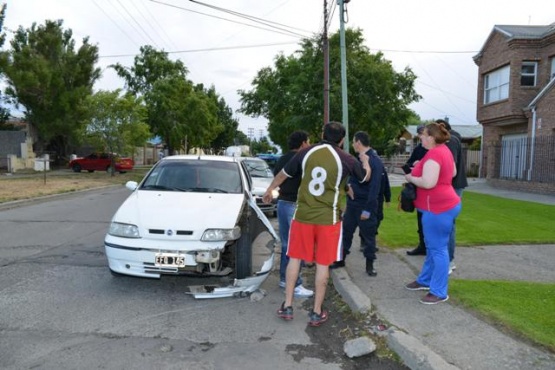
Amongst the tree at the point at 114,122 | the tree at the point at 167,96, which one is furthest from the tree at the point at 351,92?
the tree at the point at 167,96

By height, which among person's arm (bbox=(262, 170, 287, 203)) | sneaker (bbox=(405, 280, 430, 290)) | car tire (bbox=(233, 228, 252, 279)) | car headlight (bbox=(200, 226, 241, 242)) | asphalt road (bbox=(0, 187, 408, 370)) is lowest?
asphalt road (bbox=(0, 187, 408, 370))

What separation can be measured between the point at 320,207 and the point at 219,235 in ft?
4.39

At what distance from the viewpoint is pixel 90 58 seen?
111 ft

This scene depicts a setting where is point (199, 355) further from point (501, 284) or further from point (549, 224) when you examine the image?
point (549, 224)

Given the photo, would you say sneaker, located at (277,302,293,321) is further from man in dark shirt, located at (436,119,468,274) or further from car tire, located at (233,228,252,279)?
man in dark shirt, located at (436,119,468,274)

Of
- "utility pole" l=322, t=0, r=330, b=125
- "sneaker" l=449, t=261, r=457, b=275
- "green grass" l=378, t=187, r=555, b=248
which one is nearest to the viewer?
"sneaker" l=449, t=261, r=457, b=275

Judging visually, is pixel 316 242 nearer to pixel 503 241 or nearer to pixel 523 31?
pixel 503 241

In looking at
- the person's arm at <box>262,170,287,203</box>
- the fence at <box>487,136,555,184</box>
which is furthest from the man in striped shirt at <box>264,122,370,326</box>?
the fence at <box>487,136,555,184</box>

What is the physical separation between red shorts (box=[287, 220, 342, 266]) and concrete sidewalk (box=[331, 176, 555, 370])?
74 cm

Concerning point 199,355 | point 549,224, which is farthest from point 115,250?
point 549,224

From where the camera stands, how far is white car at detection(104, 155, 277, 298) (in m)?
4.92

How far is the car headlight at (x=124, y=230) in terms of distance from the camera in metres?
5.10

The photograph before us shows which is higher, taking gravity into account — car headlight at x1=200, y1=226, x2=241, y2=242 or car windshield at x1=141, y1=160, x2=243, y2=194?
car windshield at x1=141, y1=160, x2=243, y2=194

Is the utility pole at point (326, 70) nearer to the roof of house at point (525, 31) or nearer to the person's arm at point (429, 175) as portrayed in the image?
the roof of house at point (525, 31)
